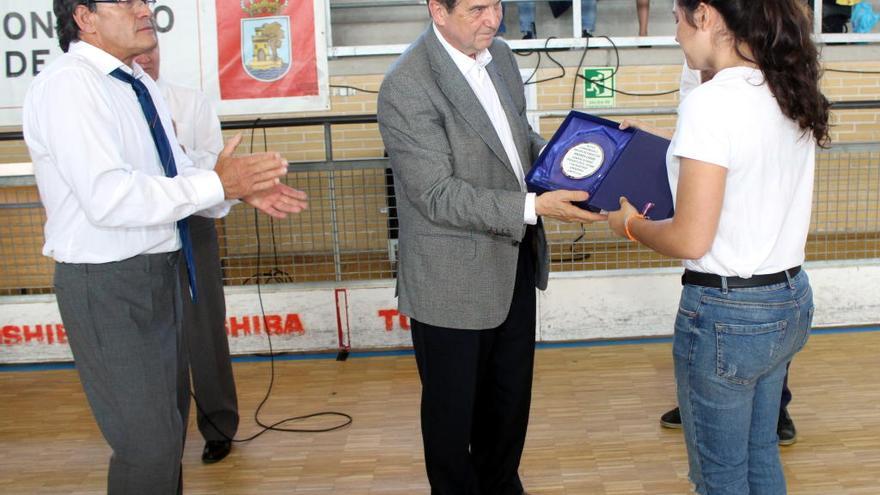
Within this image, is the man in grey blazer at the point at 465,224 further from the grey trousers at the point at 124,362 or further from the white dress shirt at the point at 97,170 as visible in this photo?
the grey trousers at the point at 124,362

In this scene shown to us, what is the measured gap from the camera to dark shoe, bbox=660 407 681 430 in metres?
3.21

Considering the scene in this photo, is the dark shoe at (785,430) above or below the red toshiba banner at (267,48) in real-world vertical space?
below

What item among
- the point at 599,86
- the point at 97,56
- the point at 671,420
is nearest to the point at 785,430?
the point at 671,420

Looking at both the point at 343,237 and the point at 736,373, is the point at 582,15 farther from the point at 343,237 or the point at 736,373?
the point at 736,373

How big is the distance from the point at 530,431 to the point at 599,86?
4156mm

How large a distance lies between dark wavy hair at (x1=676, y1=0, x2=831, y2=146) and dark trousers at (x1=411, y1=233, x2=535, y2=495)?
3.39 feet

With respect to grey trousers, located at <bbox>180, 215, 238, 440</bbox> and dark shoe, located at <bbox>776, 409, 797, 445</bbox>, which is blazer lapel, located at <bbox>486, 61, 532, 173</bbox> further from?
dark shoe, located at <bbox>776, 409, 797, 445</bbox>

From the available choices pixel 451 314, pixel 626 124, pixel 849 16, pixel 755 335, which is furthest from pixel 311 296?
pixel 849 16

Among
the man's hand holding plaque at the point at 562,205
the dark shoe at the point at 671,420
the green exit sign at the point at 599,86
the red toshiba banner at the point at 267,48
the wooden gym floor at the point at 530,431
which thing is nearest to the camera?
the man's hand holding plaque at the point at 562,205

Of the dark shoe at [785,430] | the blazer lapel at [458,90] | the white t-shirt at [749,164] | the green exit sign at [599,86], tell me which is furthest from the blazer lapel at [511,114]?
the green exit sign at [599,86]

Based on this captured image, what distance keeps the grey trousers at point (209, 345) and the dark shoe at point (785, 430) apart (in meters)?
2.16

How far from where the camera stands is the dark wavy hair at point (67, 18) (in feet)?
6.26

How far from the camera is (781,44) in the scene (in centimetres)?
157

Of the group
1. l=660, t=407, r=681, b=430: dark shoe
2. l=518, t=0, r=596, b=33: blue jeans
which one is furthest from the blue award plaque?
l=518, t=0, r=596, b=33: blue jeans
